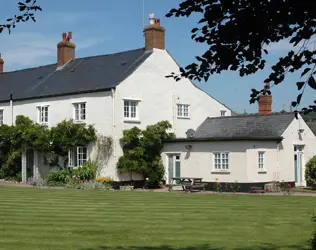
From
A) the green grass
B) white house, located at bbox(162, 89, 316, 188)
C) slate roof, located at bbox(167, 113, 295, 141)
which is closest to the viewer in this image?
the green grass

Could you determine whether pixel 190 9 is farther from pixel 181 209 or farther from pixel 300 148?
pixel 300 148

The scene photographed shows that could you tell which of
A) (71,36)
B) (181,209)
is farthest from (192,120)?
(181,209)

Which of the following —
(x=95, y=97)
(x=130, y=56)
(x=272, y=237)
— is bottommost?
(x=272, y=237)

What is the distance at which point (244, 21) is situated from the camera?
5.75 m

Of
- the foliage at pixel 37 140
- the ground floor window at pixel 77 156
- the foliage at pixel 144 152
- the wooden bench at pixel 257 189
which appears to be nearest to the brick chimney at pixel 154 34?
the foliage at pixel 144 152

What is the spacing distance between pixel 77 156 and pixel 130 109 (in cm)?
426

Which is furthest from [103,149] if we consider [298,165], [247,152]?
[298,165]

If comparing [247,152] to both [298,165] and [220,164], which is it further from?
[298,165]

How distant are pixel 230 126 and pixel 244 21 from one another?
27295mm

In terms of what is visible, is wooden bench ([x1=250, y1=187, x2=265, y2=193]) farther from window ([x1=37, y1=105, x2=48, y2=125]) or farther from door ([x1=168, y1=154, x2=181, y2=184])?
window ([x1=37, y1=105, x2=48, y2=125])

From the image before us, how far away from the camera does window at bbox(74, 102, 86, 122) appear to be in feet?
110

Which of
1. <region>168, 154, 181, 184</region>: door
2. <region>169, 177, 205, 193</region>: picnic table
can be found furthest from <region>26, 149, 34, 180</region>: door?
<region>169, 177, 205, 193</region>: picnic table

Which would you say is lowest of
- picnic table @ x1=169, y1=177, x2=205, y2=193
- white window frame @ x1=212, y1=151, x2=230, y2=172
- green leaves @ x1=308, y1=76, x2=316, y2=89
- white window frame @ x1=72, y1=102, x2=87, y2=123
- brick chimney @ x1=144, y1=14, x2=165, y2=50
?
picnic table @ x1=169, y1=177, x2=205, y2=193

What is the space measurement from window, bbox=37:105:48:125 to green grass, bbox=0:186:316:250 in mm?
14509
